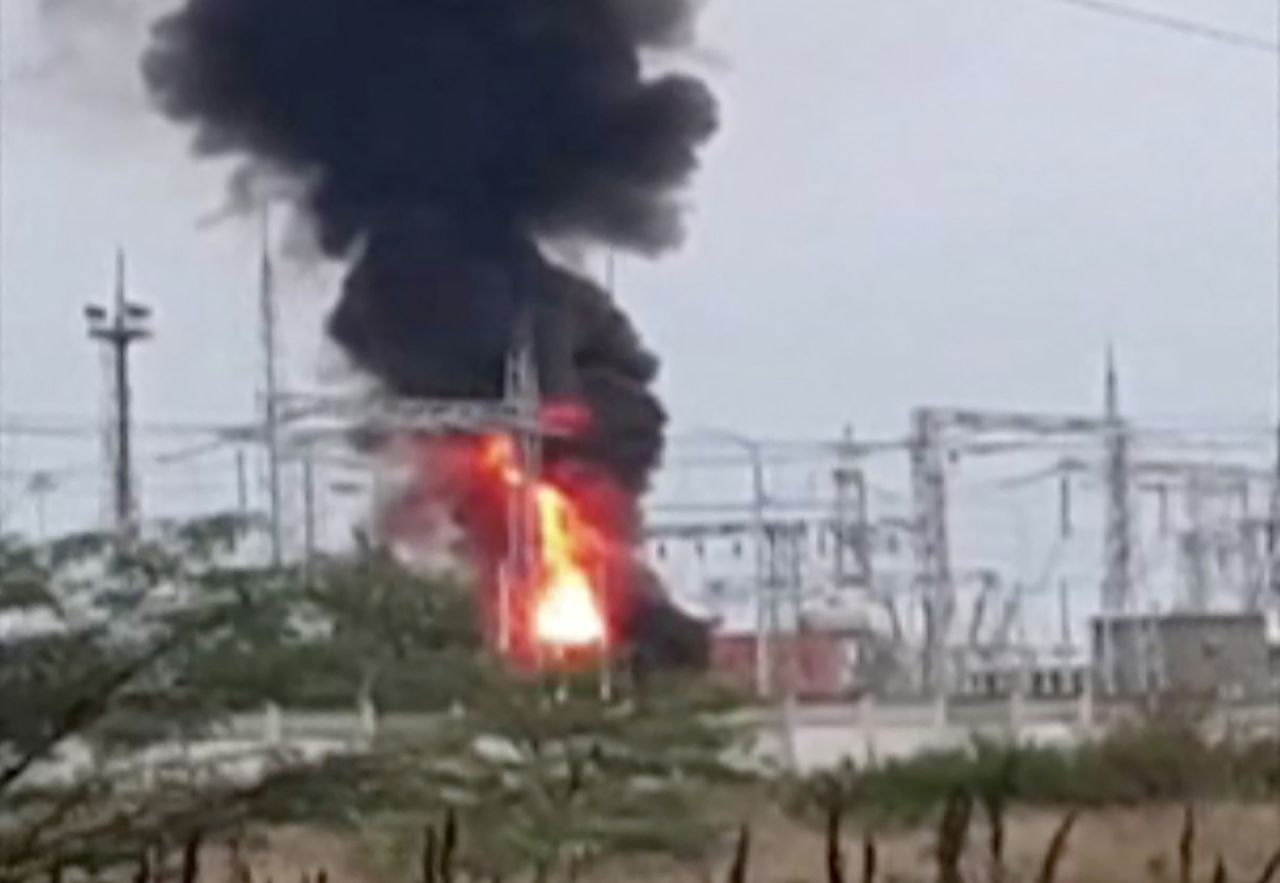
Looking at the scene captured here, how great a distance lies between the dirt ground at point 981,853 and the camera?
32.9ft

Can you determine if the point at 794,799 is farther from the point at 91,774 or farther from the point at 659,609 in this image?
the point at 659,609

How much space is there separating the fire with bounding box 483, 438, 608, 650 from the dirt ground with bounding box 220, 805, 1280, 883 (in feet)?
72.9

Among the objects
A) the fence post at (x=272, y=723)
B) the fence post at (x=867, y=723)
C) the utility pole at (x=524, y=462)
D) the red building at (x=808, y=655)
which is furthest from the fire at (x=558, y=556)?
the fence post at (x=272, y=723)

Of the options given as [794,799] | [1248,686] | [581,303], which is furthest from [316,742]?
[581,303]

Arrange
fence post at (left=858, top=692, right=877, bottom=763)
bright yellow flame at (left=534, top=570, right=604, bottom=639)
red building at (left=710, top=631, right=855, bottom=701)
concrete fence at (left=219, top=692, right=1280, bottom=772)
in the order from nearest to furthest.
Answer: concrete fence at (left=219, top=692, right=1280, bottom=772)
fence post at (left=858, top=692, right=877, bottom=763)
bright yellow flame at (left=534, top=570, right=604, bottom=639)
red building at (left=710, top=631, right=855, bottom=701)

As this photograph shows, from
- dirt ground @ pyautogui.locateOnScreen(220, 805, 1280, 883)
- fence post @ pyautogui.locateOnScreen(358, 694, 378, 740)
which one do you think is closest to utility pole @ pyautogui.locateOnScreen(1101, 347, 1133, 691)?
dirt ground @ pyautogui.locateOnScreen(220, 805, 1280, 883)

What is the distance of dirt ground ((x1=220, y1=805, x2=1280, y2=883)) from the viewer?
1002cm

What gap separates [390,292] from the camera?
6125cm

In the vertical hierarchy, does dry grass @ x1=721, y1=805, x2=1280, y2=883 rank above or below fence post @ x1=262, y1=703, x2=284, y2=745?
below

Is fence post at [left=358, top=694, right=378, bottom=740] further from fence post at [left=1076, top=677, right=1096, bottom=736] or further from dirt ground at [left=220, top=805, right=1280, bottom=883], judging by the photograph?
fence post at [left=1076, top=677, right=1096, bottom=736]

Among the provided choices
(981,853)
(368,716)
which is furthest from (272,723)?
(981,853)

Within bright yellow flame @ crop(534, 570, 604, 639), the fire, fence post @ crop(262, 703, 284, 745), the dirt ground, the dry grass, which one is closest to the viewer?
the dirt ground

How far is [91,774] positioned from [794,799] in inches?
751

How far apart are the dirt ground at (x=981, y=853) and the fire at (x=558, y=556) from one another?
72.9 feet
